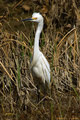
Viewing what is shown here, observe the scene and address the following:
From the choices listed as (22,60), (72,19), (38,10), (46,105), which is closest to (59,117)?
(46,105)

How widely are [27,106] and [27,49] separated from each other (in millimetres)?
930

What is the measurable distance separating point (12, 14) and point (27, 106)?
9.58 ft

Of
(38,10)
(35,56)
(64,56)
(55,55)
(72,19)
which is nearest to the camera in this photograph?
(35,56)

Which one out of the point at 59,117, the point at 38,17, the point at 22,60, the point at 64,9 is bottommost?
the point at 59,117

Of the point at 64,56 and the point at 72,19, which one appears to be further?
the point at 72,19

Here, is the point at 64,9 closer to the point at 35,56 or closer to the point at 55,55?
the point at 55,55

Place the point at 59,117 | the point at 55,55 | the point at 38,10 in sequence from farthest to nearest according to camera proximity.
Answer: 1. the point at 38,10
2. the point at 55,55
3. the point at 59,117

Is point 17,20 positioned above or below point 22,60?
above

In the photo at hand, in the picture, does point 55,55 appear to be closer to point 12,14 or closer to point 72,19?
point 72,19

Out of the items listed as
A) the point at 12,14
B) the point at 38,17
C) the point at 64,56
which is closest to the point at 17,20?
the point at 12,14

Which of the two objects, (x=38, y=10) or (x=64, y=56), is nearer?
(x=64, y=56)

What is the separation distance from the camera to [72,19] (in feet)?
19.6

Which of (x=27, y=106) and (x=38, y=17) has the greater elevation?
(x=38, y=17)

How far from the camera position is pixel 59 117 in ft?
12.4
